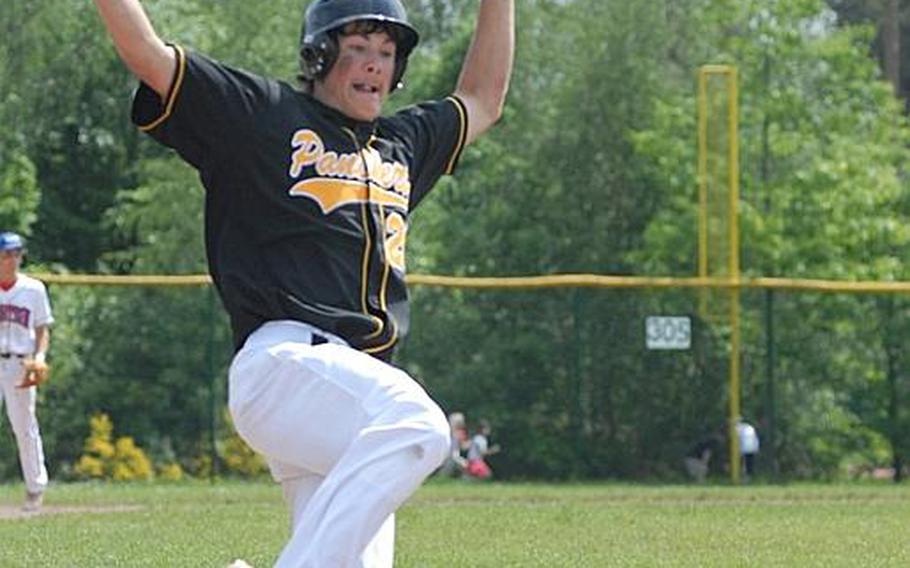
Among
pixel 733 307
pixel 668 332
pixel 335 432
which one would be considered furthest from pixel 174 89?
pixel 668 332

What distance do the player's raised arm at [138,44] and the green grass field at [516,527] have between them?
4710mm

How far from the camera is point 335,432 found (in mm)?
5625

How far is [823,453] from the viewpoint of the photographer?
21.5 metres

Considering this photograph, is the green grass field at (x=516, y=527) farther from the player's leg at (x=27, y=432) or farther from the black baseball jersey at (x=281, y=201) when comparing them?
the black baseball jersey at (x=281, y=201)

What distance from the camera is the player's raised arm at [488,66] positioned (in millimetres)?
6711

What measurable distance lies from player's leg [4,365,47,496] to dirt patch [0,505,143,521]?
19cm

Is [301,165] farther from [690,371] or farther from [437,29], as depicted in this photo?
[437,29]

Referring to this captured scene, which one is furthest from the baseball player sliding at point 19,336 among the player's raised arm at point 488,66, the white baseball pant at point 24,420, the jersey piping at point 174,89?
the jersey piping at point 174,89

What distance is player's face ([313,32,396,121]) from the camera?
6039mm

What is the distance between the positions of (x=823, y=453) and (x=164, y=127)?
16267mm

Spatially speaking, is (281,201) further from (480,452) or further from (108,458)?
(480,452)

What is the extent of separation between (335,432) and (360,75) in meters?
0.99

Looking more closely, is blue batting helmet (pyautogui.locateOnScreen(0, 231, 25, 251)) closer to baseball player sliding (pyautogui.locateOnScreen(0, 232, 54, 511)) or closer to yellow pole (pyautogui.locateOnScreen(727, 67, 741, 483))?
baseball player sliding (pyautogui.locateOnScreen(0, 232, 54, 511))

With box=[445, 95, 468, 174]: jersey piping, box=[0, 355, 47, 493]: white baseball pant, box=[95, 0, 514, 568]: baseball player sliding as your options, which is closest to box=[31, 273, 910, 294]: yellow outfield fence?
box=[0, 355, 47, 493]: white baseball pant
